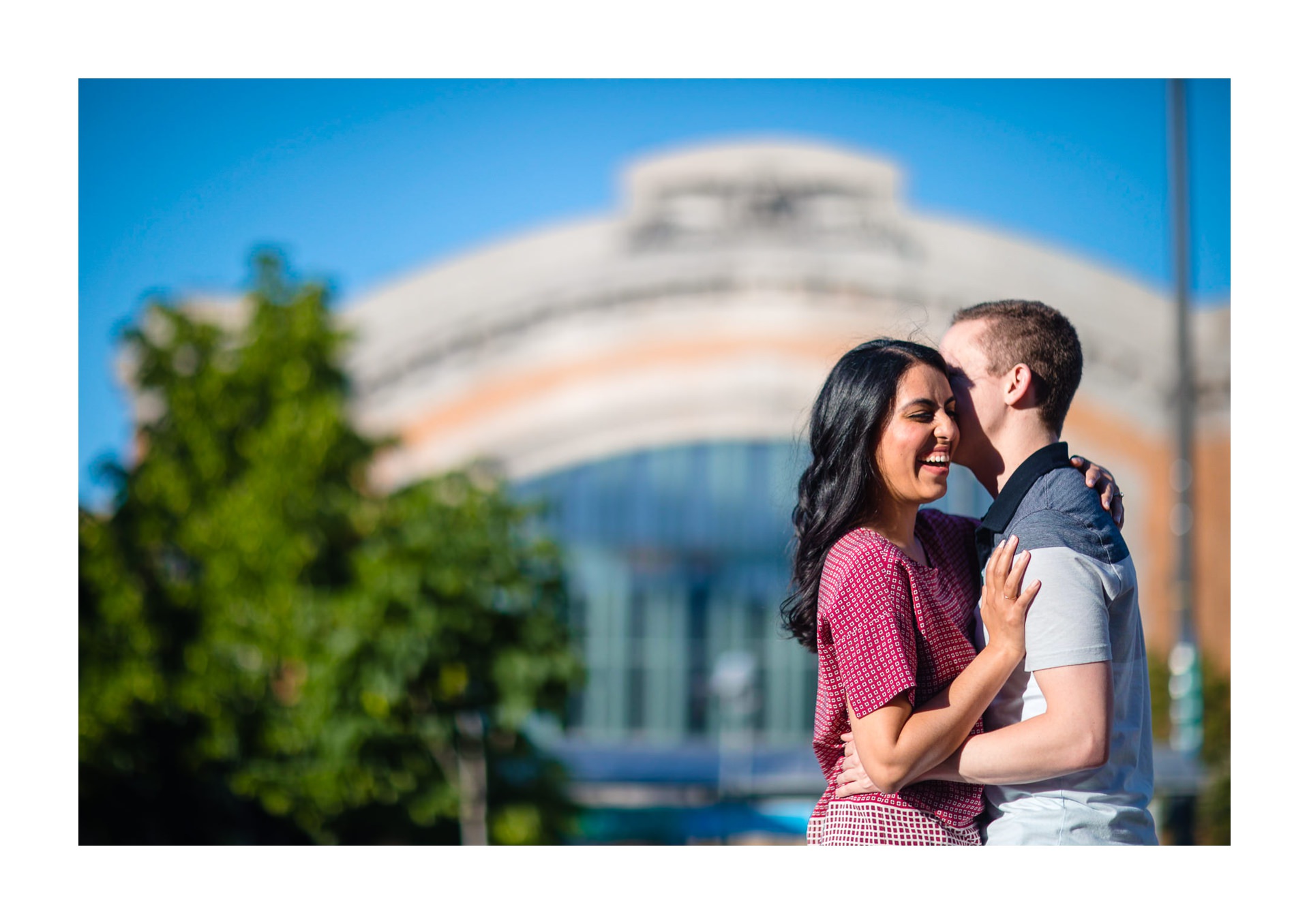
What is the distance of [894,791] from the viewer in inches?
96.8

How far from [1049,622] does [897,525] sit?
0.39m

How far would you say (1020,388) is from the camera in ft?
8.84

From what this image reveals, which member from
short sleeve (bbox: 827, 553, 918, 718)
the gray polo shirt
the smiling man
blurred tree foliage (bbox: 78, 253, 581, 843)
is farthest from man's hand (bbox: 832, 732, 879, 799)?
blurred tree foliage (bbox: 78, 253, 581, 843)

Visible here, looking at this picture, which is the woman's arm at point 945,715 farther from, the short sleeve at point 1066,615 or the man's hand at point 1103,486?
the man's hand at point 1103,486

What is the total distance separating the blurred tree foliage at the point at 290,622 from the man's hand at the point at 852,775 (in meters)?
6.99

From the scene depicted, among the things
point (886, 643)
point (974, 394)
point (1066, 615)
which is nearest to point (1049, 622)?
point (1066, 615)

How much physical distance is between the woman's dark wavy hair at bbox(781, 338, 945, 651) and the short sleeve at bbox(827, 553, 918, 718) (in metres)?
0.15

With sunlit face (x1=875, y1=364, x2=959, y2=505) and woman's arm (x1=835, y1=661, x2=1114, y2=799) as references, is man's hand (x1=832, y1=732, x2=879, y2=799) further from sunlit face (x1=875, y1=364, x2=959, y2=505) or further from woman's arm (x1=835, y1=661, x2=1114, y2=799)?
sunlit face (x1=875, y1=364, x2=959, y2=505)

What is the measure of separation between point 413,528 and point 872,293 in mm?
9758

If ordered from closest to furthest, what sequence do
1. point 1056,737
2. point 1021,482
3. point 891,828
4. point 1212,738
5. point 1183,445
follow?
1. point 1056,737
2. point 891,828
3. point 1021,482
4. point 1212,738
5. point 1183,445

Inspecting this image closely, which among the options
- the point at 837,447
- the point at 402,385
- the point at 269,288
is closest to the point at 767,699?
the point at 402,385

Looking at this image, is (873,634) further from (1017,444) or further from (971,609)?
(1017,444)

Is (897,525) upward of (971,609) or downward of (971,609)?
upward

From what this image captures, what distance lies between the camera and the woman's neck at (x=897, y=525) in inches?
104
